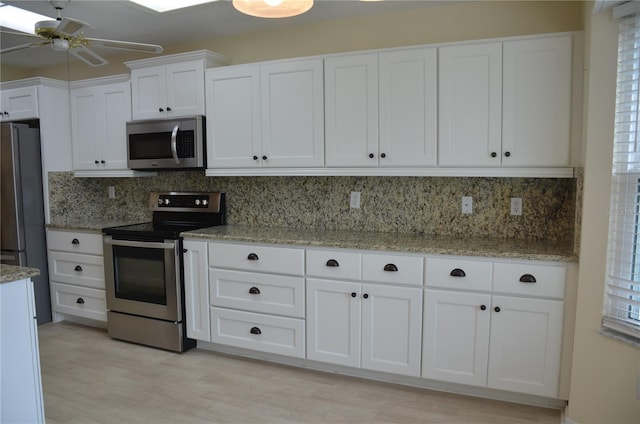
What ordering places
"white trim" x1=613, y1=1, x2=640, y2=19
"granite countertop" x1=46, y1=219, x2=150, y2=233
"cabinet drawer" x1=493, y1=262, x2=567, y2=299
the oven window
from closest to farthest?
"white trim" x1=613, y1=1, x2=640, y2=19 < "cabinet drawer" x1=493, y1=262, x2=567, y2=299 < the oven window < "granite countertop" x1=46, y1=219, x2=150, y2=233

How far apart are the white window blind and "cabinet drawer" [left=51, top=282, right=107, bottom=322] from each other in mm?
3637

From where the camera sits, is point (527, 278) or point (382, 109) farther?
point (382, 109)

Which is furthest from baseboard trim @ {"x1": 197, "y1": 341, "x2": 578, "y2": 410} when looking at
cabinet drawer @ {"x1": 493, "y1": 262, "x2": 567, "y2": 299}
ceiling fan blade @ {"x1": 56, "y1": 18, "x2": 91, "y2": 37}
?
ceiling fan blade @ {"x1": 56, "y1": 18, "x2": 91, "y2": 37}

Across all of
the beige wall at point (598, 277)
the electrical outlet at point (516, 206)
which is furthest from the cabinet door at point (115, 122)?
the beige wall at point (598, 277)

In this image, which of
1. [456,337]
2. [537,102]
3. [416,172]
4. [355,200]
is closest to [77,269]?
[355,200]

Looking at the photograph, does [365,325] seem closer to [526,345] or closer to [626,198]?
[526,345]

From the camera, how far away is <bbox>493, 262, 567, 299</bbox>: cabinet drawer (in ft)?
7.55

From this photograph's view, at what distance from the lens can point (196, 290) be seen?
10.5ft

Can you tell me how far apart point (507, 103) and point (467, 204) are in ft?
2.36

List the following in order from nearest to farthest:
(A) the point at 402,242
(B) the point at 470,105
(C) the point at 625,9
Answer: (C) the point at 625,9
(B) the point at 470,105
(A) the point at 402,242

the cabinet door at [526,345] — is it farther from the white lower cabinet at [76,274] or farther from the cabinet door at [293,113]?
the white lower cabinet at [76,274]

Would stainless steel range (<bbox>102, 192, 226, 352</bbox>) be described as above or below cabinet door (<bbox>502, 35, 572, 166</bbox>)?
below

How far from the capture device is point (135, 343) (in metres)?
3.45

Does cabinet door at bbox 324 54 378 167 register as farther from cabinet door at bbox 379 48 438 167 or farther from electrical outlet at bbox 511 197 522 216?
electrical outlet at bbox 511 197 522 216
